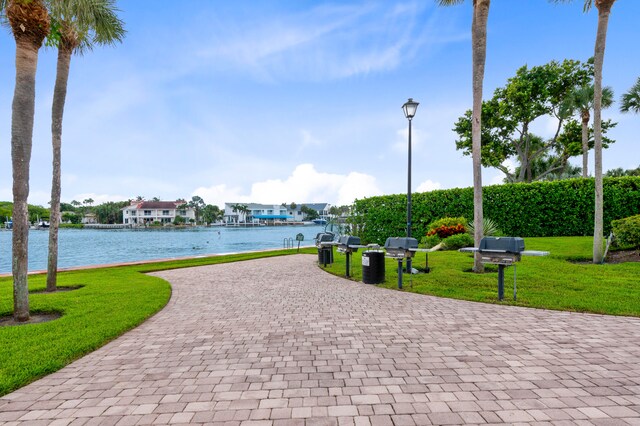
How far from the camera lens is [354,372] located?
11.2 feet

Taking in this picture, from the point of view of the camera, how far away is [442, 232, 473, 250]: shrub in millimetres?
14070

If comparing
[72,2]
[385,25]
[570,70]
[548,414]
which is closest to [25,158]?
[72,2]

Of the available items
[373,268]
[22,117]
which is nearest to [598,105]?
[373,268]

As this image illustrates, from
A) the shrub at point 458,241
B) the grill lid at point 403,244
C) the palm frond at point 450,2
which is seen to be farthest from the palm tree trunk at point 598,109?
the grill lid at point 403,244

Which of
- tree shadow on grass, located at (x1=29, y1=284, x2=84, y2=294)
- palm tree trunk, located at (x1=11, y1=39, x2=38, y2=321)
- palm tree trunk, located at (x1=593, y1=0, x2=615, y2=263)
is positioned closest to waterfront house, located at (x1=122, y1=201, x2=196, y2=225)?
tree shadow on grass, located at (x1=29, y1=284, x2=84, y2=294)

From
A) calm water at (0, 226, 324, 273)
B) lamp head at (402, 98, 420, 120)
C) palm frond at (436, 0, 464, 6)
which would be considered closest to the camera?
palm frond at (436, 0, 464, 6)

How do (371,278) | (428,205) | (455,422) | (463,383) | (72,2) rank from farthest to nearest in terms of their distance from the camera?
(428,205), (371,278), (72,2), (463,383), (455,422)

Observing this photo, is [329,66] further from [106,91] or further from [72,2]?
[72,2]

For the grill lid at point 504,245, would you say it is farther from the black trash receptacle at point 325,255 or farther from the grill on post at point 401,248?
the black trash receptacle at point 325,255

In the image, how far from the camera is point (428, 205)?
18.9m

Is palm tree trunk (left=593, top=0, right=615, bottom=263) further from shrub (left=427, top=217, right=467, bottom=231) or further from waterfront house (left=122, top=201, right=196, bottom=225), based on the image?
waterfront house (left=122, top=201, right=196, bottom=225)

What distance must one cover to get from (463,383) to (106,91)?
1606cm

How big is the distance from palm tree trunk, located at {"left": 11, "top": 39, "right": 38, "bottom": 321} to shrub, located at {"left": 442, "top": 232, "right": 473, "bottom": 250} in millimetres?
13767

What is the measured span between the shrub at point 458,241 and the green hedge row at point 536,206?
3846 mm
